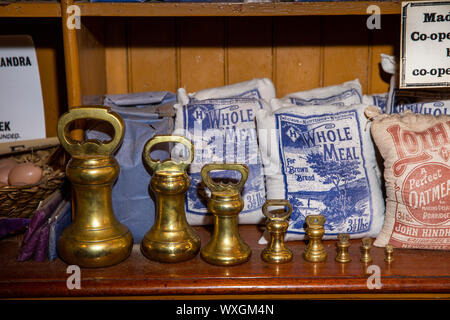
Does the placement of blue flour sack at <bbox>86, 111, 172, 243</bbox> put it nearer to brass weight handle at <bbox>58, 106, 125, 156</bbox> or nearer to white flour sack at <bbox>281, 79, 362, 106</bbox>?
brass weight handle at <bbox>58, 106, 125, 156</bbox>

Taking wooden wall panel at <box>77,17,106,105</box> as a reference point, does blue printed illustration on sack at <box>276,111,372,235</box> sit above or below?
below

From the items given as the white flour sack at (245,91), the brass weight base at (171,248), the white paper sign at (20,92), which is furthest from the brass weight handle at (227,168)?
the white paper sign at (20,92)

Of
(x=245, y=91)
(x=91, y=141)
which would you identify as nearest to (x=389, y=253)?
(x=245, y=91)

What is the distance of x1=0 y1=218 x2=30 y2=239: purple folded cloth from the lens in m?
1.10

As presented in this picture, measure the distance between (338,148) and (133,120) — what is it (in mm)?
504

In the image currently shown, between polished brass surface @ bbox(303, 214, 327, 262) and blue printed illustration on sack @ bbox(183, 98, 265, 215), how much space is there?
0.19 metres

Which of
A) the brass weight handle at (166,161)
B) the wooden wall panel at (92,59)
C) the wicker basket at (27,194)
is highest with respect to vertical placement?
the wooden wall panel at (92,59)

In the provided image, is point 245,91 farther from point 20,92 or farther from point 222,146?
point 20,92

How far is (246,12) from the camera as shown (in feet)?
3.35

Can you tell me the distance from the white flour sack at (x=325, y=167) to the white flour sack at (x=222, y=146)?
0.18 feet

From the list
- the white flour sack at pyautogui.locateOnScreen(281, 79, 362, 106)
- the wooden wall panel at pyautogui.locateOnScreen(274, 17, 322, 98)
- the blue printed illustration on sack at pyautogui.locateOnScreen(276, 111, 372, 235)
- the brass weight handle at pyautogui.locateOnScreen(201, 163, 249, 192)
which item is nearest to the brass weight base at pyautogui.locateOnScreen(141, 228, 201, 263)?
the brass weight handle at pyautogui.locateOnScreen(201, 163, 249, 192)

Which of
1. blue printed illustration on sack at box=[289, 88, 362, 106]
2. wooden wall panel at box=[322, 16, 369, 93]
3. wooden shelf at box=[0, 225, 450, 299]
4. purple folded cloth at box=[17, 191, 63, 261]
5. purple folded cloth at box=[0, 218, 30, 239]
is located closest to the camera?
wooden shelf at box=[0, 225, 450, 299]

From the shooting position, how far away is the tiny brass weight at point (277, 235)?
0.96m

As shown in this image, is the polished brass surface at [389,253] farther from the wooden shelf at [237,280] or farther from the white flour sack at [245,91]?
the white flour sack at [245,91]
